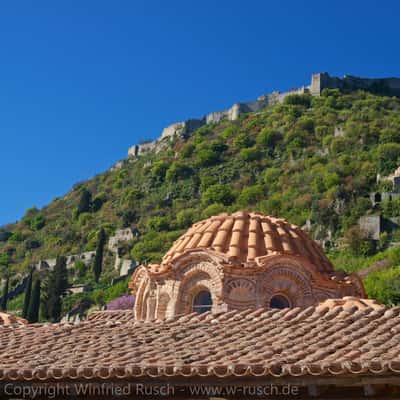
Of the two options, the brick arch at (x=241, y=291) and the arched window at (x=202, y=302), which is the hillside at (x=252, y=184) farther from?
the brick arch at (x=241, y=291)

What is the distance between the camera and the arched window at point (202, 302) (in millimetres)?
17891

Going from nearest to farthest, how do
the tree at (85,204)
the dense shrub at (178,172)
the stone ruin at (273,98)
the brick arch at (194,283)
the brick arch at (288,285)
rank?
1. the brick arch at (288,285)
2. the brick arch at (194,283)
3. the dense shrub at (178,172)
4. the tree at (85,204)
5. the stone ruin at (273,98)

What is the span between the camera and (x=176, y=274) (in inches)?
724

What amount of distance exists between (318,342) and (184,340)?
6.24 ft

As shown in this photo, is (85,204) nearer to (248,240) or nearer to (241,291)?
(248,240)

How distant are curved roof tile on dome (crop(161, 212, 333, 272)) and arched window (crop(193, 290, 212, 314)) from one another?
1221 millimetres

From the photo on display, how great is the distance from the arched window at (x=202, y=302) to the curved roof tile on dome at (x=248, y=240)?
1.22 metres

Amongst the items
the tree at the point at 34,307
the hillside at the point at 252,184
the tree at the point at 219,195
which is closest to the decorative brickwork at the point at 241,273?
the tree at the point at 34,307

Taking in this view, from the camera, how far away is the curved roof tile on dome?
60.1 ft

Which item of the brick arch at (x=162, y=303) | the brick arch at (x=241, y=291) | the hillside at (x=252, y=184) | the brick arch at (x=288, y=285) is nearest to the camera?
the brick arch at (x=241, y=291)

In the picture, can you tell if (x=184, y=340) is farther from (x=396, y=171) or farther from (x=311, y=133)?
(x=311, y=133)

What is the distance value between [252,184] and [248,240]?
86.3 metres

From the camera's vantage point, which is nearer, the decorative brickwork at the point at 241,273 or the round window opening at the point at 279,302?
the decorative brickwork at the point at 241,273

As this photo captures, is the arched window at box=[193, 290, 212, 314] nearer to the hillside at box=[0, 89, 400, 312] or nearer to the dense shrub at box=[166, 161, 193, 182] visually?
the hillside at box=[0, 89, 400, 312]
